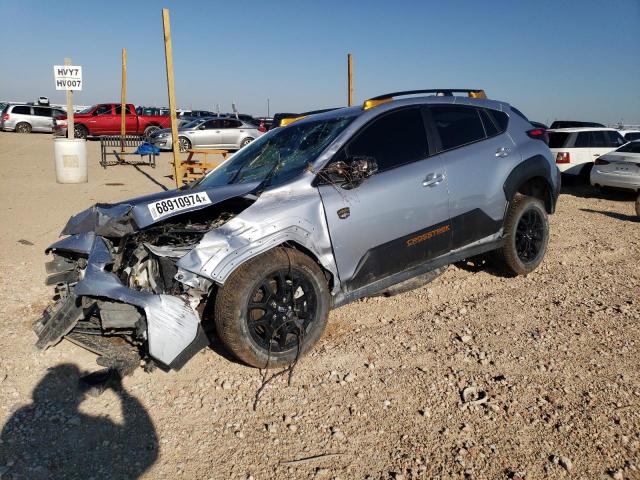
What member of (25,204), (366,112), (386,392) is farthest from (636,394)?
(25,204)

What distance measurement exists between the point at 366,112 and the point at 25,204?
24.8ft

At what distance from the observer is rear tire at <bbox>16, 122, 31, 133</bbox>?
27.8 metres

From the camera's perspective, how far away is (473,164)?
4.23m

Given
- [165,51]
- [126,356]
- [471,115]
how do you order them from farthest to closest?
[165,51]
[471,115]
[126,356]

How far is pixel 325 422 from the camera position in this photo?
2.83 meters

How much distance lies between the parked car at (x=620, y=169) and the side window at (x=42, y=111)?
91.3 feet

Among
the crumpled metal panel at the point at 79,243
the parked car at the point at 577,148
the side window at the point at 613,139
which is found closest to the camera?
the crumpled metal panel at the point at 79,243

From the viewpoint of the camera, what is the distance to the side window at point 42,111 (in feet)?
91.6

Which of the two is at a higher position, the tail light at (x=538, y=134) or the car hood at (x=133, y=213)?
the tail light at (x=538, y=134)

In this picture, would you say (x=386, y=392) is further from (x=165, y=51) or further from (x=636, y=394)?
(x=165, y=51)

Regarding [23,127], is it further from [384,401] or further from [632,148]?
[384,401]

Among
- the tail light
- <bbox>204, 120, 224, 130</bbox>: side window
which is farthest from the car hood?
<bbox>204, 120, 224, 130</bbox>: side window

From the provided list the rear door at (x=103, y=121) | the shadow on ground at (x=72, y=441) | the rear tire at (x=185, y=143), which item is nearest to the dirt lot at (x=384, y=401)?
the shadow on ground at (x=72, y=441)

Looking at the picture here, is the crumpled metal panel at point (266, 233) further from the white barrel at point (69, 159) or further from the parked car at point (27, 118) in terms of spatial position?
the parked car at point (27, 118)
